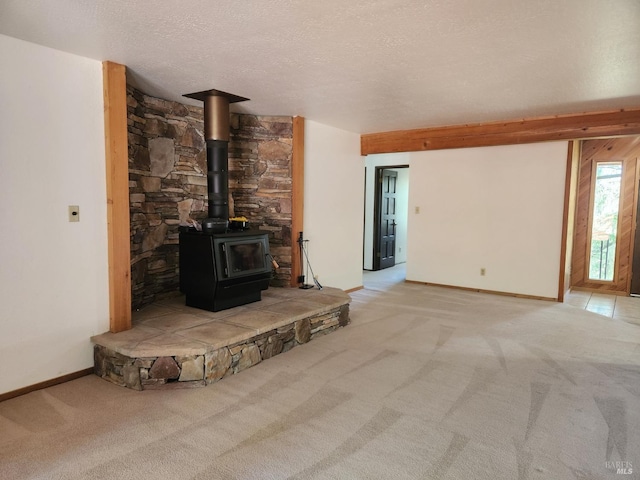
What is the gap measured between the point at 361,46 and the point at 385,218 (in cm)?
541

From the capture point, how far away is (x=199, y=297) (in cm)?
370

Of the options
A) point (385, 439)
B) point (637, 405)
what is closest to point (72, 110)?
point (385, 439)

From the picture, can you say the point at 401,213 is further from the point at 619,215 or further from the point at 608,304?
the point at 608,304

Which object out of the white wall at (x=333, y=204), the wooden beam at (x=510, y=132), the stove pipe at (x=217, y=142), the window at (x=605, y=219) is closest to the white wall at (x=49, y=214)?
the stove pipe at (x=217, y=142)

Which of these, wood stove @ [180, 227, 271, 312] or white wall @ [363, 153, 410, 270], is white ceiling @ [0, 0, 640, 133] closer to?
wood stove @ [180, 227, 271, 312]

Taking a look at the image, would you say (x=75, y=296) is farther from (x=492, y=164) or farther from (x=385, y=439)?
(x=492, y=164)

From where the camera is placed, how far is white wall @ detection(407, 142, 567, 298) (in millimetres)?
5344

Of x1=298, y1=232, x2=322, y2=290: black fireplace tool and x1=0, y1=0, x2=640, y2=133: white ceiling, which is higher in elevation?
x1=0, y1=0, x2=640, y2=133: white ceiling

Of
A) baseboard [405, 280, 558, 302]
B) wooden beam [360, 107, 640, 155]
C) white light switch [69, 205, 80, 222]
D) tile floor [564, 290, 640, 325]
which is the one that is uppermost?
wooden beam [360, 107, 640, 155]

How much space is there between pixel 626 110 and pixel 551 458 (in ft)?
12.7

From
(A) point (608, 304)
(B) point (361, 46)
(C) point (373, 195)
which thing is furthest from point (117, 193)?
(A) point (608, 304)

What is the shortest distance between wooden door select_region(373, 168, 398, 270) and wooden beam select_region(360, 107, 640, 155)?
1.87 m

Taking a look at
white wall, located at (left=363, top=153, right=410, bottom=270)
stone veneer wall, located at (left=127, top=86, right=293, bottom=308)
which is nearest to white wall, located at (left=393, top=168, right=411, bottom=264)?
white wall, located at (left=363, top=153, right=410, bottom=270)

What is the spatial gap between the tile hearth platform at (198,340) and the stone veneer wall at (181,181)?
43 cm
